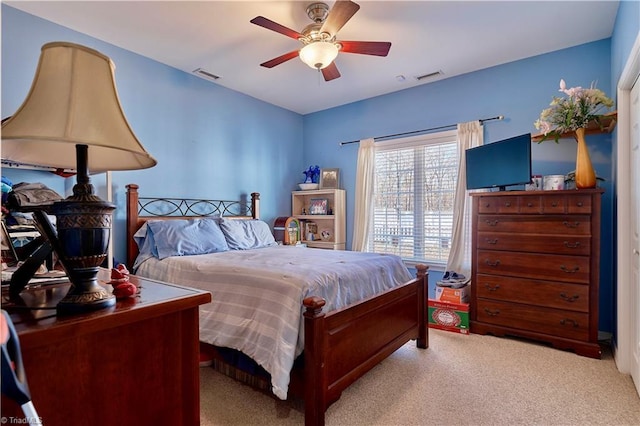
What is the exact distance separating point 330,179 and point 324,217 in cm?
55

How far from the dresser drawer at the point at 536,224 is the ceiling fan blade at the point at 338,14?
212 cm

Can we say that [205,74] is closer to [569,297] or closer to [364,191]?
[364,191]

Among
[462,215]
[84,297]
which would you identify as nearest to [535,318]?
[462,215]

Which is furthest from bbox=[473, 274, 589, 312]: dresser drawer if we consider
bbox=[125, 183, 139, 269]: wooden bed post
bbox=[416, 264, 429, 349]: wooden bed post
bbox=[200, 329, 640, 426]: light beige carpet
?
bbox=[125, 183, 139, 269]: wooden bed post

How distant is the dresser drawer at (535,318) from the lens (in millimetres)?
2734

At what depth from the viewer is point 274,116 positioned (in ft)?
15.7

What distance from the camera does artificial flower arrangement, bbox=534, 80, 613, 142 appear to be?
269 centimetres

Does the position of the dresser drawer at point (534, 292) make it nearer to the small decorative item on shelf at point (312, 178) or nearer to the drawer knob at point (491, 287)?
the drawer knob at point (491, 287)

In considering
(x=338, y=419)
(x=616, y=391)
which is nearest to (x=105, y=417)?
(x=338, y=419)

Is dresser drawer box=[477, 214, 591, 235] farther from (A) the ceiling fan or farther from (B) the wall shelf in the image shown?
(A) the ceiling fan

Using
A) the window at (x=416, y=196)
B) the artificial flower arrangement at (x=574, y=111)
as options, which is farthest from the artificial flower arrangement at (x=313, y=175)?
the artificial flower arrangement at (x=574, y=111)

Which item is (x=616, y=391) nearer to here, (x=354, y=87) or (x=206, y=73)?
(x=354, y=87)

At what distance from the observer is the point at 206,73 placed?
3.72m

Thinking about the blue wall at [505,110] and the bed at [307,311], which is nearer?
the bed at [307,311]
